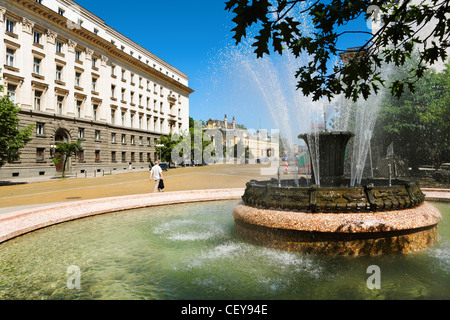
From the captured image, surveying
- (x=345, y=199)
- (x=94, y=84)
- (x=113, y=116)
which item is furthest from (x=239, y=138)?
(x=345, y=199)

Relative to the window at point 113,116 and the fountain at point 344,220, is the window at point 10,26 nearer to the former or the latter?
the window at point 113,116

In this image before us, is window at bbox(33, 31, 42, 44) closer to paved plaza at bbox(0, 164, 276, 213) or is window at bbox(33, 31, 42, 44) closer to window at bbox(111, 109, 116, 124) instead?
window at bbox(111, 109, 116, 124)

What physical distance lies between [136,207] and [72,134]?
2807 cm

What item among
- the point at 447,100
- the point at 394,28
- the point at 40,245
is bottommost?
the point at 40,245

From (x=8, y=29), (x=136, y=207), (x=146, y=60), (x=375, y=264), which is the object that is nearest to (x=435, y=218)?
(x=375, y=264)

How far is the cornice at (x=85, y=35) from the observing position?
28.7 m

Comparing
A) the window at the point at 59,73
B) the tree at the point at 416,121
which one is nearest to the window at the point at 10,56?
the window at the point at 59,73

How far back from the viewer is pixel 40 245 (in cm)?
604

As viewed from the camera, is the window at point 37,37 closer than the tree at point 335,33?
No

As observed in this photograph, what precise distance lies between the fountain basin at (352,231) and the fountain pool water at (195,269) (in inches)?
7.0

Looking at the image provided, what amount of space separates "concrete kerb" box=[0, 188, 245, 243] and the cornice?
28.7 metres

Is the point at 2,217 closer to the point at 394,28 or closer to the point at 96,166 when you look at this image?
the point at 394,28

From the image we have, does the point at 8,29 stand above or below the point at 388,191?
above

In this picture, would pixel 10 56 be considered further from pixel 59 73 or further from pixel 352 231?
pixel 352 231
